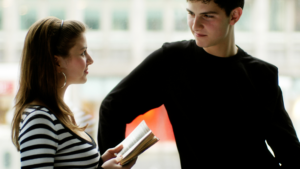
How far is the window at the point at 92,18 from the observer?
236 centimetres

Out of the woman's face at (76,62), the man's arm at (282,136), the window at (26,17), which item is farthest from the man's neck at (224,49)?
the window at (26,17)

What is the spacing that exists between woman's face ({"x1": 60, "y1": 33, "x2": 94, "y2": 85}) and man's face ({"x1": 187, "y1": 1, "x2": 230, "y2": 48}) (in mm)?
443

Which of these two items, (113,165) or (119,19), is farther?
(119,19)

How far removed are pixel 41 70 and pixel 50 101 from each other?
4.4 inches

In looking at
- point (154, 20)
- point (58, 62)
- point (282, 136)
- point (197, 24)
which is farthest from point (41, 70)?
point (154, 20)

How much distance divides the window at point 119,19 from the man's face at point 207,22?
149 centimetres

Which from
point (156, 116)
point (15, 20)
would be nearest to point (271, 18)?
point (156, 116)

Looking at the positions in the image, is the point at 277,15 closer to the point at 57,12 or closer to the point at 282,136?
the point at 282,136

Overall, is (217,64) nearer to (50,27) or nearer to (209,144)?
(209,144)

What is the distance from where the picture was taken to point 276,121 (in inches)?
43.1

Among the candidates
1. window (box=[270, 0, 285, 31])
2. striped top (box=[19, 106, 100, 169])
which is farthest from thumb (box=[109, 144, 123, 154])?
window (box=[270, 0, 285, 31])

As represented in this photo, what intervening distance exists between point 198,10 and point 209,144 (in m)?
0.54

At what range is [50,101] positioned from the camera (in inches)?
35.5

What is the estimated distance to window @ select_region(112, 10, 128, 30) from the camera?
243 cm
